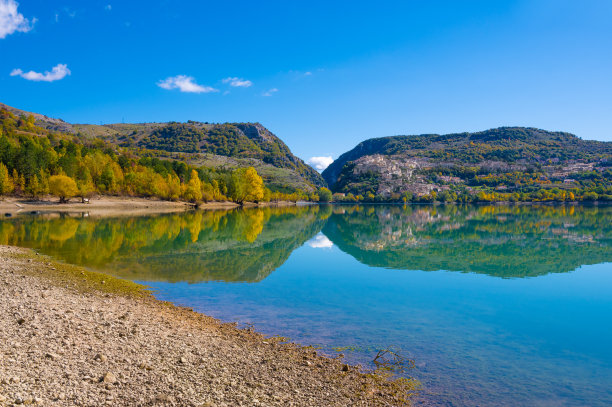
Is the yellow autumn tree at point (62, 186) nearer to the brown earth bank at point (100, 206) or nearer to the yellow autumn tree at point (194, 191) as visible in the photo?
the brown earth bank at point (100, 206)

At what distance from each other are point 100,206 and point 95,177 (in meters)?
14.9

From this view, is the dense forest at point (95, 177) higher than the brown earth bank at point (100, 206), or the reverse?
the dense forest at point (95, 177)

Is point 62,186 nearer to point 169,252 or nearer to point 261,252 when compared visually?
point 169,252

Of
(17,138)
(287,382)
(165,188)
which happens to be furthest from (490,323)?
(17,138)

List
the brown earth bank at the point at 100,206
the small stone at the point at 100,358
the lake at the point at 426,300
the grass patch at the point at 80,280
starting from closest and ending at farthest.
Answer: the small stone at the point at 100,358 → the lake at the point at 426,300 → the grass patch at the point at 80,280 → the brown earth bank at the point at 100,206

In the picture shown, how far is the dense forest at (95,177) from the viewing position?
78.1m

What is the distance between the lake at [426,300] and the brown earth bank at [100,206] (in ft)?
151

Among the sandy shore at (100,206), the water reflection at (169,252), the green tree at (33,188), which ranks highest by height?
the green tree at (33,188)

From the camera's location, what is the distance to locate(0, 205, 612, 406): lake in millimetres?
9461

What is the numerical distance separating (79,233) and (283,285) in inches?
1108

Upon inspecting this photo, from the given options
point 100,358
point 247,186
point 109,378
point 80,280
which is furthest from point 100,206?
point 109,378

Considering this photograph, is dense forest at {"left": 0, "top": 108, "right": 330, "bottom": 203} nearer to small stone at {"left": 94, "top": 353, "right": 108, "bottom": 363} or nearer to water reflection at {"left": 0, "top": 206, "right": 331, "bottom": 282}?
water reflection at {"left": 0, "top": 206, "right": 331, "bottom": 282}

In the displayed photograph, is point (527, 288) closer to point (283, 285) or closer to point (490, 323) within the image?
point (490, 323)

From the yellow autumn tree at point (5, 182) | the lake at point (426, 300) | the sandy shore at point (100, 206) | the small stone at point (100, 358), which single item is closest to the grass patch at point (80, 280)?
the lake at point (426, 300)
